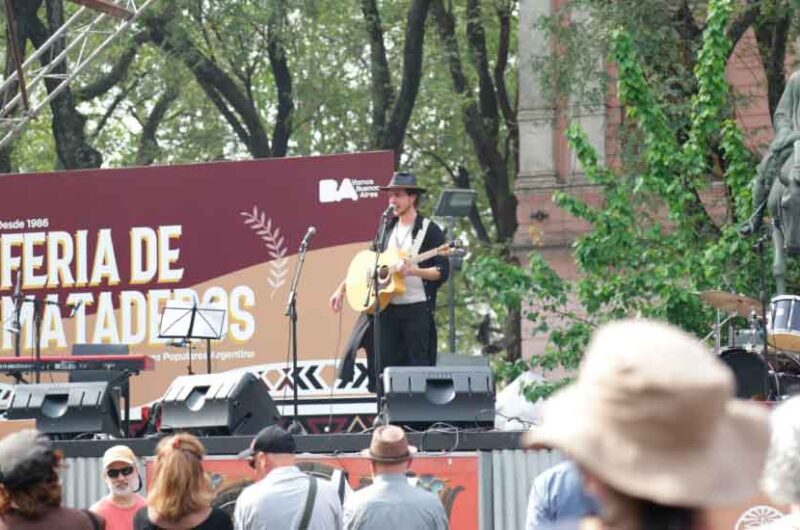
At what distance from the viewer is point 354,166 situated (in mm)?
17391

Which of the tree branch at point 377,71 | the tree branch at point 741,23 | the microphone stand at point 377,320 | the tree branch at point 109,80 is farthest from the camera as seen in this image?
the tree branch at point 109,80

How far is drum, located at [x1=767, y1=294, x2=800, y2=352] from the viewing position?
467 inches

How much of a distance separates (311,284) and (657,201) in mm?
4381

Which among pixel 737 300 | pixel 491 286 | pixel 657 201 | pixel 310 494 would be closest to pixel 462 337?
pixel 657 201

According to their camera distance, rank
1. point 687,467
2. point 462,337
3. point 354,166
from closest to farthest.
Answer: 1. point 687,467
2. point 354,166
3. point 462,337

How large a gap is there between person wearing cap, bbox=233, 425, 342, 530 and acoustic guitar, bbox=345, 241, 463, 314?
4.74 meters

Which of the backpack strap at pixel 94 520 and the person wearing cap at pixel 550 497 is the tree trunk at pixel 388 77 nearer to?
the person wearing cap at pixel 550 497

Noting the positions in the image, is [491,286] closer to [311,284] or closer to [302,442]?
[311,284]

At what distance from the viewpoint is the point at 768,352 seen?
12195 mm

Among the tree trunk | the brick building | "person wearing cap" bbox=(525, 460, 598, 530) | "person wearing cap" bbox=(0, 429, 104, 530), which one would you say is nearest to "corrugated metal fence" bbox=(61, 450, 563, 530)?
"person wearing cap" bbox=(525, 460, 598, 530)

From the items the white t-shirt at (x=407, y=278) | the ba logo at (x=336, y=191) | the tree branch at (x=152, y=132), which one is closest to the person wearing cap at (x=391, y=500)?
the white t-shirt at (x=407, y=278)

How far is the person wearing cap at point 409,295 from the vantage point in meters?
12.5

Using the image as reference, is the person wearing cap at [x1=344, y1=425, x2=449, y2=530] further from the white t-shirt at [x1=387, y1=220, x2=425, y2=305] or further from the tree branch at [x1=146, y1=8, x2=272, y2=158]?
the tree branch at [x1=146, y1=8, x2=272, y2=158]

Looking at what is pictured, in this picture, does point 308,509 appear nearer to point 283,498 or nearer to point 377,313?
point 283,498
